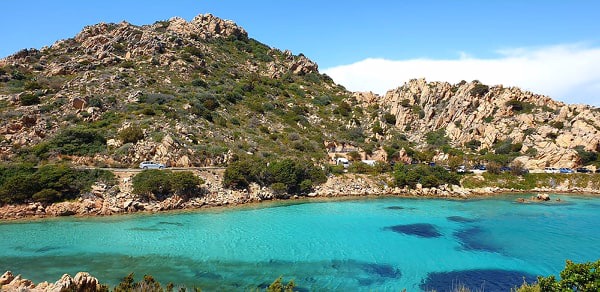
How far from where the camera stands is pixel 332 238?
24219 mm

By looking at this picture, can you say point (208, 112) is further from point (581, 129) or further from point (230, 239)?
point (581, 129)

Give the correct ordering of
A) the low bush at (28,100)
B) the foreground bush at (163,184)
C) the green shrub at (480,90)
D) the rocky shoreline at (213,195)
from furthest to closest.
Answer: the green shrub at (480,90) → the low bush at (28,100) → the foreground bush at (163,184) → the rocky shoreline at (213,195)

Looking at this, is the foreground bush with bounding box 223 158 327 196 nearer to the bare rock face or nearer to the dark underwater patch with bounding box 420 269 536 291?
the dark underwater patch with bounding box 420 269 536 291

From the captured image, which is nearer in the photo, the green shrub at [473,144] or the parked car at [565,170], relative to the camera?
the parked car at [565,170]

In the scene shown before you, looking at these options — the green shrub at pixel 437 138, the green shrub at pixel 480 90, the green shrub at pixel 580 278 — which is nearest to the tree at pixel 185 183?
the green shrub at pixel 580 278

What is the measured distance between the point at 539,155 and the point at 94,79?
72398mm

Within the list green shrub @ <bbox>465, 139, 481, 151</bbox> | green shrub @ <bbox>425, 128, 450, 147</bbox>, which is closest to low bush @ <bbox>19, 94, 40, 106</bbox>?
green shrub @ <bbox>425, 128, 450, 147</bbox>

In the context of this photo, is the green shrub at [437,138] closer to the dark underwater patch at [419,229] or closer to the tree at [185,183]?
the dark underwater patch at [419,229]

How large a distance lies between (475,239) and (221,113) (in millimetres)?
45557

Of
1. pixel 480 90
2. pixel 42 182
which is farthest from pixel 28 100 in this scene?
pixel 480 90

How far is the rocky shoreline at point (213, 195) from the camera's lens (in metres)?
30.0

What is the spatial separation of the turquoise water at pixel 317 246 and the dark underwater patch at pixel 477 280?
0.31ft

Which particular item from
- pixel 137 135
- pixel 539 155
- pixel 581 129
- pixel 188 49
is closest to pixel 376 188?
pixel 539 155

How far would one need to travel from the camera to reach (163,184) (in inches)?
1328
